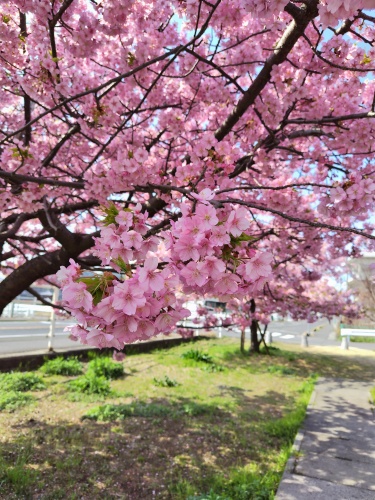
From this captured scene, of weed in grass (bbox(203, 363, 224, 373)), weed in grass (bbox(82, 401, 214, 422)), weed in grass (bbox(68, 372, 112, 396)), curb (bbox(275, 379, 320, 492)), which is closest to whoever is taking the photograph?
curb (bbox(275, 379, 320, 492))

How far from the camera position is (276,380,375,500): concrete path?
295 cm

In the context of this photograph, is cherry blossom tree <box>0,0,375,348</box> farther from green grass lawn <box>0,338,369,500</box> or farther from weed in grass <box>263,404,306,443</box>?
weed in grass <box>263,404,306,443</box>

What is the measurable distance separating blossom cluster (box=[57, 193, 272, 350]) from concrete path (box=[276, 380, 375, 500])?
242 cm

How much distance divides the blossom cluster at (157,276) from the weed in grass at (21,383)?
5.29 metres

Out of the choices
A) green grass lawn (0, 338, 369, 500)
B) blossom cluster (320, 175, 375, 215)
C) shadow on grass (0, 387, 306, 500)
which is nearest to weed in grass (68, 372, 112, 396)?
green grass lawn (0, 338, 369, 500)

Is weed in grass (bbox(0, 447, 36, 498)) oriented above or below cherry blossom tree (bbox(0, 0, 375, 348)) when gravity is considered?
below

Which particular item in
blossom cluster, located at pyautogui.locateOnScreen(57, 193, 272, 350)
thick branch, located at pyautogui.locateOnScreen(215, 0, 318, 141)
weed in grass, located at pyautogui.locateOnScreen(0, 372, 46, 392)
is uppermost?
thick branch, located at pyautogui.locateOnScreen(215, 0, 318, 141)

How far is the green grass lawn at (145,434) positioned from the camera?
10.2 ft

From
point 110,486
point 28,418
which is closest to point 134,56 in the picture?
point 110,486

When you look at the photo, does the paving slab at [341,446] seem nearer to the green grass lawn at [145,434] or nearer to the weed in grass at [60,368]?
the green grass lawn at [145,434]

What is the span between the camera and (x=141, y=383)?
22.0ft

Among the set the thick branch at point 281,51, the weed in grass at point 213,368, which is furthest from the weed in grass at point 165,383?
the thick branch at point 281,51

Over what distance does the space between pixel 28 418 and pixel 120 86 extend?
14.5 ft

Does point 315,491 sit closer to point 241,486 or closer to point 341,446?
point 241,486
